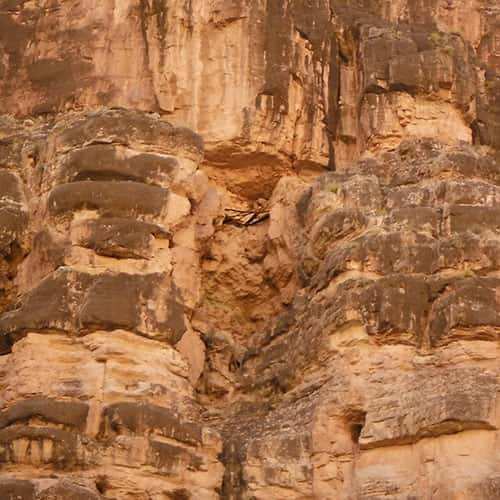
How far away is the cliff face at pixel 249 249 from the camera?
1174 inches

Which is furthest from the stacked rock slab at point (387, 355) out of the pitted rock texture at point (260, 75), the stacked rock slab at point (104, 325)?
the pitted rock texture at point (260, 75)

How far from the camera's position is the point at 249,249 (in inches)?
1422

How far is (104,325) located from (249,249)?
573 centimetres

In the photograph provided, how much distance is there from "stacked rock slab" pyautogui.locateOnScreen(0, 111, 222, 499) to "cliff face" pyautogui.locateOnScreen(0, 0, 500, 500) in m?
0.04

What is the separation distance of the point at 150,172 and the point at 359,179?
355 cm

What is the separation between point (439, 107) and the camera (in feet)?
118

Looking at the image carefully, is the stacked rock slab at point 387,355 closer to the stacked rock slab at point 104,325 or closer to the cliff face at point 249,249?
the cliff face at point 249,249

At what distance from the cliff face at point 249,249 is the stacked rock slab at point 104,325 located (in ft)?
0.12

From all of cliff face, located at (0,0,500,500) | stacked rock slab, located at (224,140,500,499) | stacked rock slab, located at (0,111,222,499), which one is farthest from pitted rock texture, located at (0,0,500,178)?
stacked rock slab, located at (224,140,500,499)

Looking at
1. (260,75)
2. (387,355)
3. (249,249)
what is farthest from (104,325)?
(260,75)

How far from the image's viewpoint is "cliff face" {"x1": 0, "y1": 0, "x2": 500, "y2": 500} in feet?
97.8

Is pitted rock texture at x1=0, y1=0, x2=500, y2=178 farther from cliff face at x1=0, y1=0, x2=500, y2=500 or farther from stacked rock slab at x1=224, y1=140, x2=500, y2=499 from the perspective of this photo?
stacked rock slab at x1=224, y1=140, x2=500, y2=499

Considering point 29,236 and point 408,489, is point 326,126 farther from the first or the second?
point 408,489

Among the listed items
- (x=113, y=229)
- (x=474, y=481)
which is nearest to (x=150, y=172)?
(x=113, y=229)
